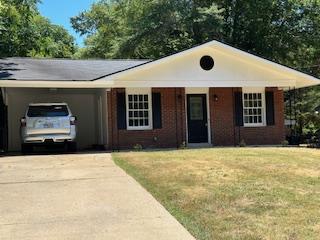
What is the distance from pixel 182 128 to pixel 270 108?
3.89 metres

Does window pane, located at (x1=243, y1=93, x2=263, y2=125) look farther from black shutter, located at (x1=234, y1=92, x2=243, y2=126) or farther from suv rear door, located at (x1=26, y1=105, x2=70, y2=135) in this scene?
suv rear door, located at (x1=26, y1=105, x2=70, y2=135)

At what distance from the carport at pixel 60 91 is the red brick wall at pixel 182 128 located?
2.30 feet

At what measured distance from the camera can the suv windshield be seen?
57.7 ft

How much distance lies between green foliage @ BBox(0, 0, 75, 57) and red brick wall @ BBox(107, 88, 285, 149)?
8.50 metres

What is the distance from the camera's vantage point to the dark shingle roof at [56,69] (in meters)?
18.7

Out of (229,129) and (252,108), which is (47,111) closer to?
(229,129)

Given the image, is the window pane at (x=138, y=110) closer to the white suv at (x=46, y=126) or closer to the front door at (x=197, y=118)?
the front door at (x=197, y=118)

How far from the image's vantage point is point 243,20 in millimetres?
37156

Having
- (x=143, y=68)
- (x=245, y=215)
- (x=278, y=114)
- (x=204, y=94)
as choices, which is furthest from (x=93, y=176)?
(x=278, y=114)

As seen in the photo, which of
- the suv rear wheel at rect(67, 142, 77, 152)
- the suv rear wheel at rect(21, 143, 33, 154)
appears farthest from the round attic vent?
the suv rear wheel at rect(21, 143, 33, 154)

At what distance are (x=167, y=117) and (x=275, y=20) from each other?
19708mm

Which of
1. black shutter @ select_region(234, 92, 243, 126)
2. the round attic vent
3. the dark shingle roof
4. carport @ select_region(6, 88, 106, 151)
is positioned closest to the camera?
the dark shingle roof

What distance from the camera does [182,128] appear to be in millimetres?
20969

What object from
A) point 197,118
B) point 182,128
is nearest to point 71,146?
point 182,128
